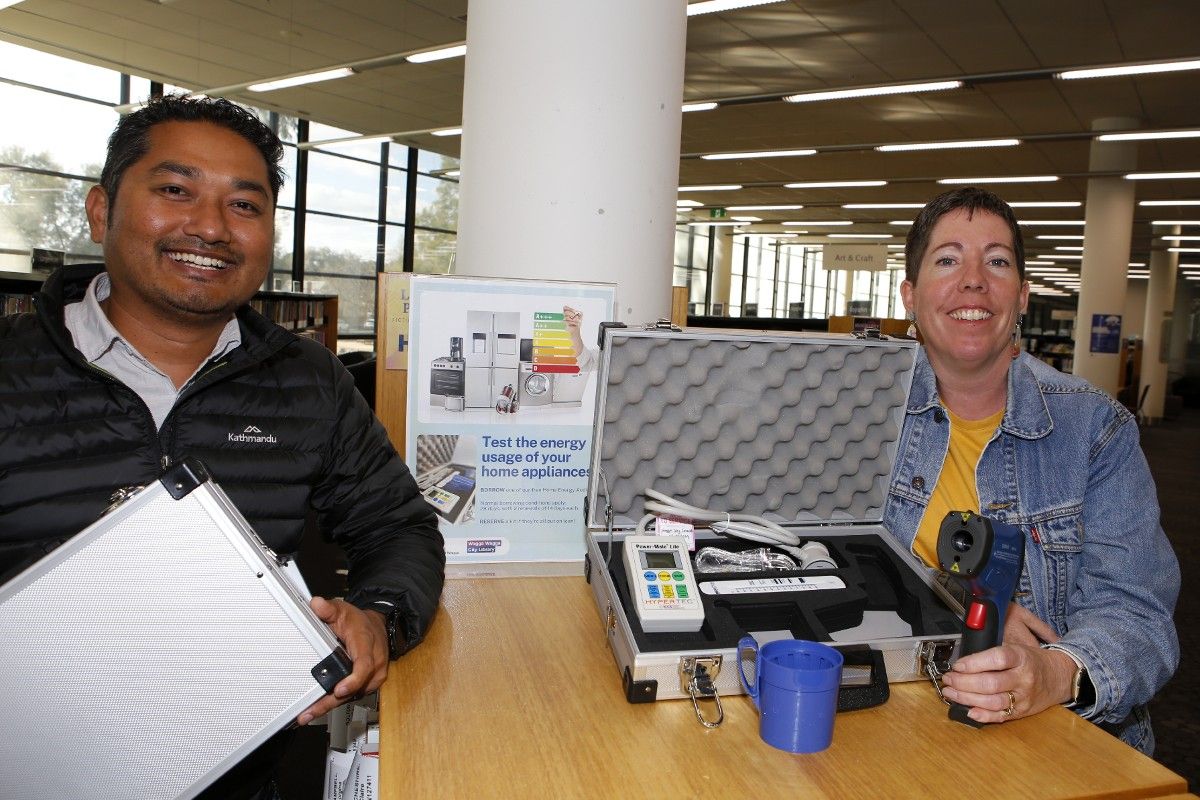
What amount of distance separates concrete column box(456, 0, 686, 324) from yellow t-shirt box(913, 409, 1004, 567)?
0.95 m

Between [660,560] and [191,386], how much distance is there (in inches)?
35.2

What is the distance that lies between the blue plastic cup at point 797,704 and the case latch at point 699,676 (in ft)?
0.29

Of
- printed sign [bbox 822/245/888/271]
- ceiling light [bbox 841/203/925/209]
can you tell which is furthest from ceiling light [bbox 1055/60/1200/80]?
printed sign [bbox 822/245/888/271]

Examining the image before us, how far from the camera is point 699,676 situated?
1264 mm

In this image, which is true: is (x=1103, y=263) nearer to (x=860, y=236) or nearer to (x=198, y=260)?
(x=860, y=236)

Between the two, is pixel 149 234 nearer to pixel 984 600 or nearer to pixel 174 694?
pixel 174 694

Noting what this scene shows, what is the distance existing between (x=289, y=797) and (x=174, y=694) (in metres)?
1.80

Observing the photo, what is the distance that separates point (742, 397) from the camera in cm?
178

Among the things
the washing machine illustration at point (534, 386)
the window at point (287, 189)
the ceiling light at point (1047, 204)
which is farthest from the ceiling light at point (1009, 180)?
the washing machine illustration at point (534, 386)

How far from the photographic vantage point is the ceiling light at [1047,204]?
14.2 m

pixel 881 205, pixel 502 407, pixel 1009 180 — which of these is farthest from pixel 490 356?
pixel 881 205

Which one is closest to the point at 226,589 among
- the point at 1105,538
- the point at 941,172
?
the point at 1105,538

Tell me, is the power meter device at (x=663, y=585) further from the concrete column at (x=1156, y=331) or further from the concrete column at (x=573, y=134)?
the concrete column at (x=1156, y=331)

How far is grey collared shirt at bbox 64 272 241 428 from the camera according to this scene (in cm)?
150
